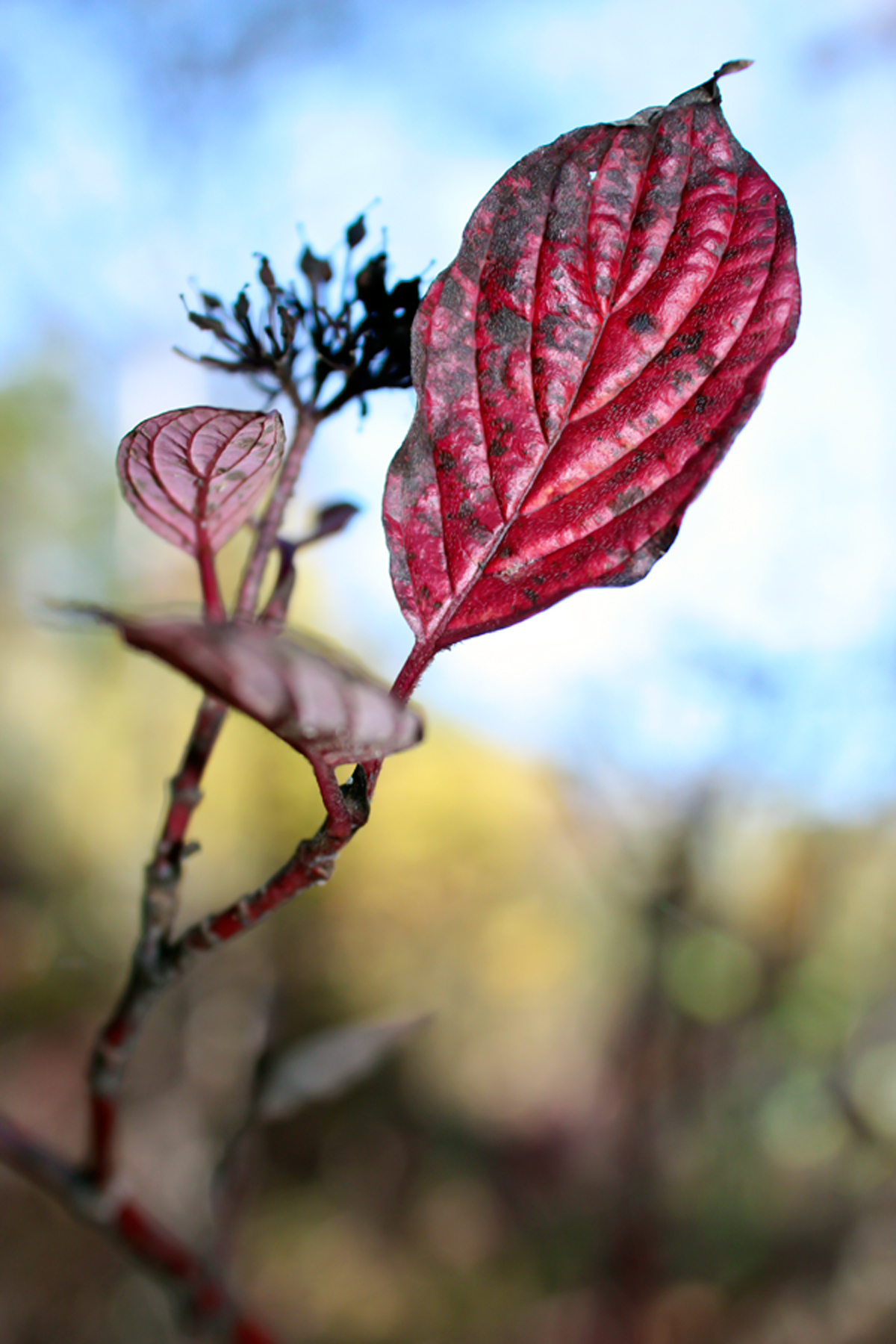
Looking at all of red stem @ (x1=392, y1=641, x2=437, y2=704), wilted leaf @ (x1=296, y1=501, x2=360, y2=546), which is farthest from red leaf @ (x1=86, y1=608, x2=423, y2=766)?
wilted leaf @ (x1=296, y1=501, x2=360, y2=546)

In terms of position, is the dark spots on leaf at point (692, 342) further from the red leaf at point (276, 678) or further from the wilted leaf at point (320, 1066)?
the wilted leaf at point (320, 1066)

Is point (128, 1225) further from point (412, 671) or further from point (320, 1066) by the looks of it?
point (412, 671)

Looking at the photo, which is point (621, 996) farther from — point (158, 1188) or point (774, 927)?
point (158, 1188)

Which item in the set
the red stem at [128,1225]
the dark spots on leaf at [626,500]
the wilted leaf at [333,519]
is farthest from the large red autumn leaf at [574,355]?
the red stem at [128,1225]

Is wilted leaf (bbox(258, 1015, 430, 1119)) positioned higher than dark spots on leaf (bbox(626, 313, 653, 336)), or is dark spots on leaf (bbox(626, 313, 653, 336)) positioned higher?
dark spots on leaf (bbox(626, 313, 653, 336))

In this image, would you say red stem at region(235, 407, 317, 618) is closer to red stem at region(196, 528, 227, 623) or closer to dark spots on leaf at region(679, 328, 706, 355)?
red stem at region(196, 528, 227, 623)

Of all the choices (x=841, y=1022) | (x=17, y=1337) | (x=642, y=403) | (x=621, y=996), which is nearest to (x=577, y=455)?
(x=642, y=403)
